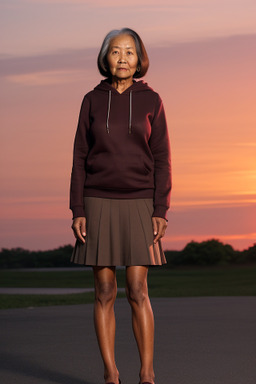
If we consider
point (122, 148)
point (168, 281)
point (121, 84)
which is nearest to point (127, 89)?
point (121, 84)

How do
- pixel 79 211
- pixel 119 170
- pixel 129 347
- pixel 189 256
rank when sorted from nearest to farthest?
pixel 119 170 → pixel 79 211 → pixel 129 347 → pixel 189 256

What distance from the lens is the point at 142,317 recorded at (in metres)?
5.19

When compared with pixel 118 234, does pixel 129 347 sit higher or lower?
lower

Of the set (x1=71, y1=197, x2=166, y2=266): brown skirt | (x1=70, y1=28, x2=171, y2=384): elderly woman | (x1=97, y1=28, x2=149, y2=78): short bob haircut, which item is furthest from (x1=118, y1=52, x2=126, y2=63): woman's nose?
(x1=71, y1=197, x2=166, y2=266): brown skirt

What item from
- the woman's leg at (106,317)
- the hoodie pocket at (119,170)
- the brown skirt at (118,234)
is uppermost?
Answer: the hoodie pocket at (119,170)

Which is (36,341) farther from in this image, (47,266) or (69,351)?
(47,266)

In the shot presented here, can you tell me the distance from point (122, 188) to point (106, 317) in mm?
921

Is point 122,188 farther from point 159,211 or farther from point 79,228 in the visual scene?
point 79,228

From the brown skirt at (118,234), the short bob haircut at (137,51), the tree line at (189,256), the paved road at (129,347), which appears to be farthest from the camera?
the tree line at (189,256)

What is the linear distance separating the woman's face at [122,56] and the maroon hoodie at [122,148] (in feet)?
0.35

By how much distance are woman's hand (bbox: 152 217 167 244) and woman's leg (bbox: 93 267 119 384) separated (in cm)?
38

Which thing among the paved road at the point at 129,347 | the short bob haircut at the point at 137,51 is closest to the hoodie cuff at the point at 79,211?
the short bob haircut at the point at 137,51

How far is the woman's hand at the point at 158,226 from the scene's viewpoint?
5.23 m

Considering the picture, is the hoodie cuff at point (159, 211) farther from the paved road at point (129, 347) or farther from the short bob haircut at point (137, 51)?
the paved road at point (129, 347)
